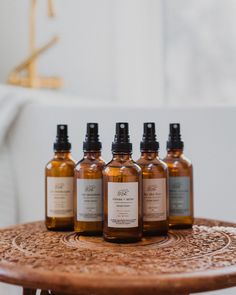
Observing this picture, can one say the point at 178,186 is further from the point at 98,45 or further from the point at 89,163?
the point at 98,45

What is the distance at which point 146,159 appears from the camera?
910 mm

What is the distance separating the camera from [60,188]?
0.95m

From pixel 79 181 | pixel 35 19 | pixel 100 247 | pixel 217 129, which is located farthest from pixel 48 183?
pixel 35 19

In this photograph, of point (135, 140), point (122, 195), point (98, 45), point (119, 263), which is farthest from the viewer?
point (98, 45)

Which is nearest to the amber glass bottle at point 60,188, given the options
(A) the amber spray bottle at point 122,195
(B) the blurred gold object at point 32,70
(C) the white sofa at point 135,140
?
(A) the amber spray bottle at point 122,195

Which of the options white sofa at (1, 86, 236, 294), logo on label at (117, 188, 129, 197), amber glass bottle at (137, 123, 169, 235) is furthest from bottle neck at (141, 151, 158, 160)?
white sofa at (1, 86, 236, 294)

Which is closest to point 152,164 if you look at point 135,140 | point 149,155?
point 149,155

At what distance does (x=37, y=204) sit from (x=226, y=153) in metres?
0.54

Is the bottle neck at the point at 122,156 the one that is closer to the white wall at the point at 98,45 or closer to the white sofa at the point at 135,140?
the white sofa at the point at 135,140

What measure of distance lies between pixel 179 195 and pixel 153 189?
10 cm

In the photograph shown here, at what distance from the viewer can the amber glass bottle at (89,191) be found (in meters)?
0.88

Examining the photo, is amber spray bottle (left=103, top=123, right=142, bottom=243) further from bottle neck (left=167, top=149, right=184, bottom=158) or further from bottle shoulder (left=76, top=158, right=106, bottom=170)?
bottle neck (left=167, top=149, right=184, bottom=158)

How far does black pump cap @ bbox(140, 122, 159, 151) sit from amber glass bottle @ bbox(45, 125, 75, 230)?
0.15 metres

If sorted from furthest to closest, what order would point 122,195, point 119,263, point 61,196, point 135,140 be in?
point 135,140 < point 61,196 < point 122,195 < point 119,263
